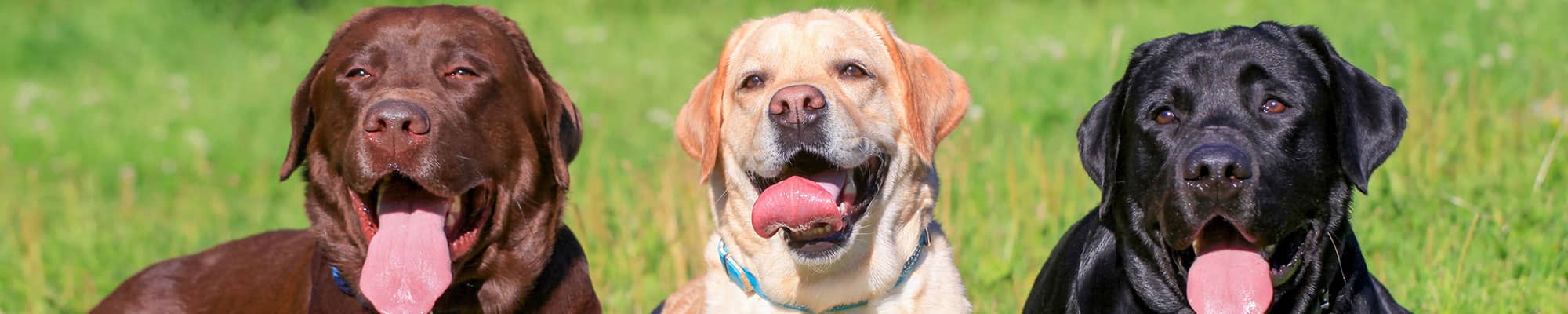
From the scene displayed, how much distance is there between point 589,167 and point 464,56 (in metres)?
4.81

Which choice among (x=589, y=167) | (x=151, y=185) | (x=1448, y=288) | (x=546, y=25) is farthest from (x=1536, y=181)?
(x=546, y=25)

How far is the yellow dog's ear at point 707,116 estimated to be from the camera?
5.08 metres

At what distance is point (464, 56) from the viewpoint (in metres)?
4.89

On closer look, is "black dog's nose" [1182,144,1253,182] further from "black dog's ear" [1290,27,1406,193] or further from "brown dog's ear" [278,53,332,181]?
"brown dog's ear" [278,53,332,181]

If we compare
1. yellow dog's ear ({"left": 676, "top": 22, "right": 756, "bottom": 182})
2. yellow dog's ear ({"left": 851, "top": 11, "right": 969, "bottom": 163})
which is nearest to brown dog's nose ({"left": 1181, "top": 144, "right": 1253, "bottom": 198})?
yellow dog's ear ({"left": 851, "top": 11, "right": 969, "bottom": 163})

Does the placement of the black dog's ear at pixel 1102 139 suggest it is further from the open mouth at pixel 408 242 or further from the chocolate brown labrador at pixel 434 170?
the open mouth at pixel 408 242

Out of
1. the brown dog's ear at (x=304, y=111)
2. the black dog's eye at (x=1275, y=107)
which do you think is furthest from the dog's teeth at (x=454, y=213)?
the black dog's eye at (x=1275, y=107)

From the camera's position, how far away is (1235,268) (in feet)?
13.9

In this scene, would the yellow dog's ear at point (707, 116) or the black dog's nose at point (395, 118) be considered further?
the yellow dog's ear at point (707, 116)

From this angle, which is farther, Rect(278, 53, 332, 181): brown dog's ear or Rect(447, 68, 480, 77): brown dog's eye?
Rect(278, 53, 332, 181): brown dog's ear

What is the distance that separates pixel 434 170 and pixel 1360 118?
2.73 meters

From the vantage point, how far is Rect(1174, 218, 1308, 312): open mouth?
4.18 metres

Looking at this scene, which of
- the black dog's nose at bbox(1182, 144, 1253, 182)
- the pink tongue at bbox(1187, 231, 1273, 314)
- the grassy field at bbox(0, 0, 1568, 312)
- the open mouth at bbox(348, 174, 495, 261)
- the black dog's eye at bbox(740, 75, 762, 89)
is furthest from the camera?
the grassy field at bbox(0, 0, 1568, 312)

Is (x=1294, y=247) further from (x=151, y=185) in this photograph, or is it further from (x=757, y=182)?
(x=151, y=185)
